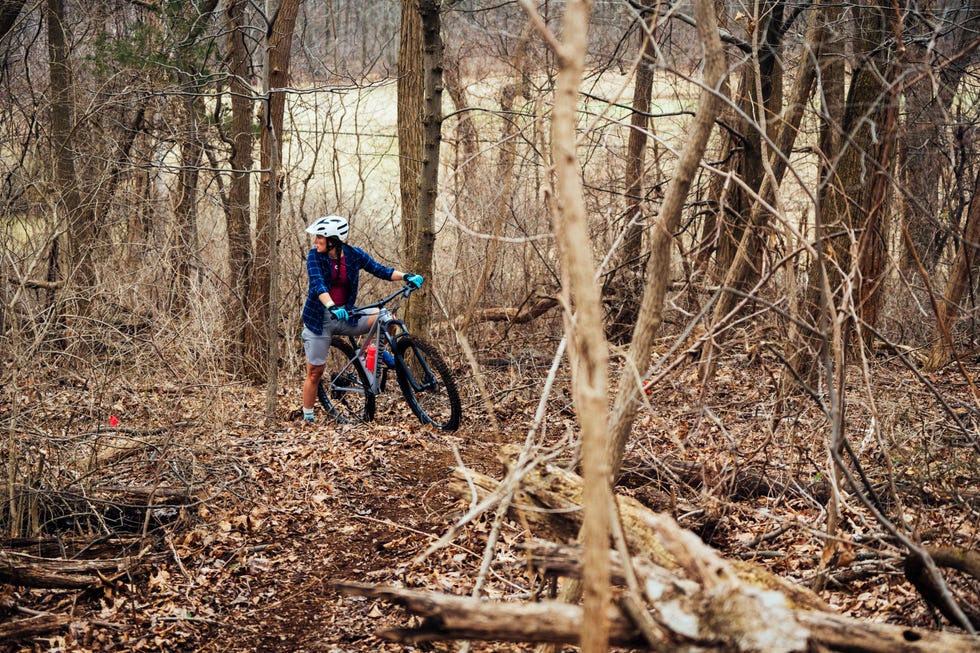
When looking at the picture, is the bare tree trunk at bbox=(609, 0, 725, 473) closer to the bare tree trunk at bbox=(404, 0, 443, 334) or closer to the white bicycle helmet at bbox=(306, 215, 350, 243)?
the bare tree trunk at bbox=(404, 0, 443, 334)

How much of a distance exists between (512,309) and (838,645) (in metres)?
9.08

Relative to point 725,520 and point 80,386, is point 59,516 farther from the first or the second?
point 725,520

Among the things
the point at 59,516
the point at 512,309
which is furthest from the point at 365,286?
the point at 59,516

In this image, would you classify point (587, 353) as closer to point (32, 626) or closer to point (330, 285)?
point (32, 626)

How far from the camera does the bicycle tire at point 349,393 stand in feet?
27.3

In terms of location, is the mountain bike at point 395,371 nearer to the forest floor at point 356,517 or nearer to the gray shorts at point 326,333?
the gray shorts at point 326,333

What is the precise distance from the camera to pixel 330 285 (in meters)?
7.96

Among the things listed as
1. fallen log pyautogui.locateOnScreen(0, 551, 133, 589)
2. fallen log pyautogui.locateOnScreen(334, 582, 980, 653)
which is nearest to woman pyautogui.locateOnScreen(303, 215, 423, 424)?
fallen log pyautogui.locateOnScreen(0, 551, 133, 589)

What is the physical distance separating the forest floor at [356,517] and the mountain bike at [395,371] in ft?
1.35

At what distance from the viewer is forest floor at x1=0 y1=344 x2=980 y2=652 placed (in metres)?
4.43

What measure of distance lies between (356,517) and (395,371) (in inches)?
95.2

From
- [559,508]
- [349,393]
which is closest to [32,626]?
[559,508]

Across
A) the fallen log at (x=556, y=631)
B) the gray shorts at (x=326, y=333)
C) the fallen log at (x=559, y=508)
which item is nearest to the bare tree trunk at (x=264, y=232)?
the gray shorts at (x=326, y=333)

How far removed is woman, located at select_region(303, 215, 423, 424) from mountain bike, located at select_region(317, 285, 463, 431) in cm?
14
